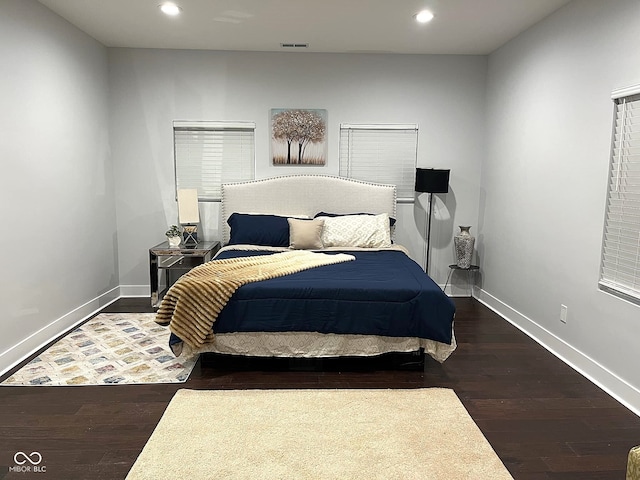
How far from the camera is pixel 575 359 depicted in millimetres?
3359

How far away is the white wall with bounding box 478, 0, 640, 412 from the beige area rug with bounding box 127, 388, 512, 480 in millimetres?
1169

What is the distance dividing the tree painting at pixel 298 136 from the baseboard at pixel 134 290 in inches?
80.6

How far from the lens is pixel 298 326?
313cm

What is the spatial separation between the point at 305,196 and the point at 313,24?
175 centimetres

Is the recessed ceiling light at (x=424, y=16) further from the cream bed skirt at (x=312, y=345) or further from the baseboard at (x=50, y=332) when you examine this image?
the baseboard at (x=50, y=332)

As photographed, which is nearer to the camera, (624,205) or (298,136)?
(624,205)

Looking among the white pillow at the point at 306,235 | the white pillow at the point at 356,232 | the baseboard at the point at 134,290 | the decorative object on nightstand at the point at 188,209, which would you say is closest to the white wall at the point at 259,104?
the baseboard at the point at 134,290

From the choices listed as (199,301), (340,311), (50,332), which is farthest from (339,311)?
(50,332)

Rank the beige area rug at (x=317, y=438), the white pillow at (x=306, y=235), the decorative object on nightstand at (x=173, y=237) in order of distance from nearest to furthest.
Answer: the beige area rug at (x=317, y=438) → the white pillow at (x=306, y=235) → the decorative object on nightstand at (x=173, y=237)

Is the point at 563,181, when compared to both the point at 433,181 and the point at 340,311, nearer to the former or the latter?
the point at 433,181

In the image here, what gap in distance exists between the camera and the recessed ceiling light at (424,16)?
375 cm

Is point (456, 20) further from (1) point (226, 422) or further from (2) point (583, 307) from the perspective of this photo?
(1) point (226, 422)

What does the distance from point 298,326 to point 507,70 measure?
3370 mm

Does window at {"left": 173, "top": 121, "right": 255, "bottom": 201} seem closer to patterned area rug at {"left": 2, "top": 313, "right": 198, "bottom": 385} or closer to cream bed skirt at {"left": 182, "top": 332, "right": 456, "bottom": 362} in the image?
patterned area rug at {"left": 2, "top": 313, "right": 198, "bottom": 385}
